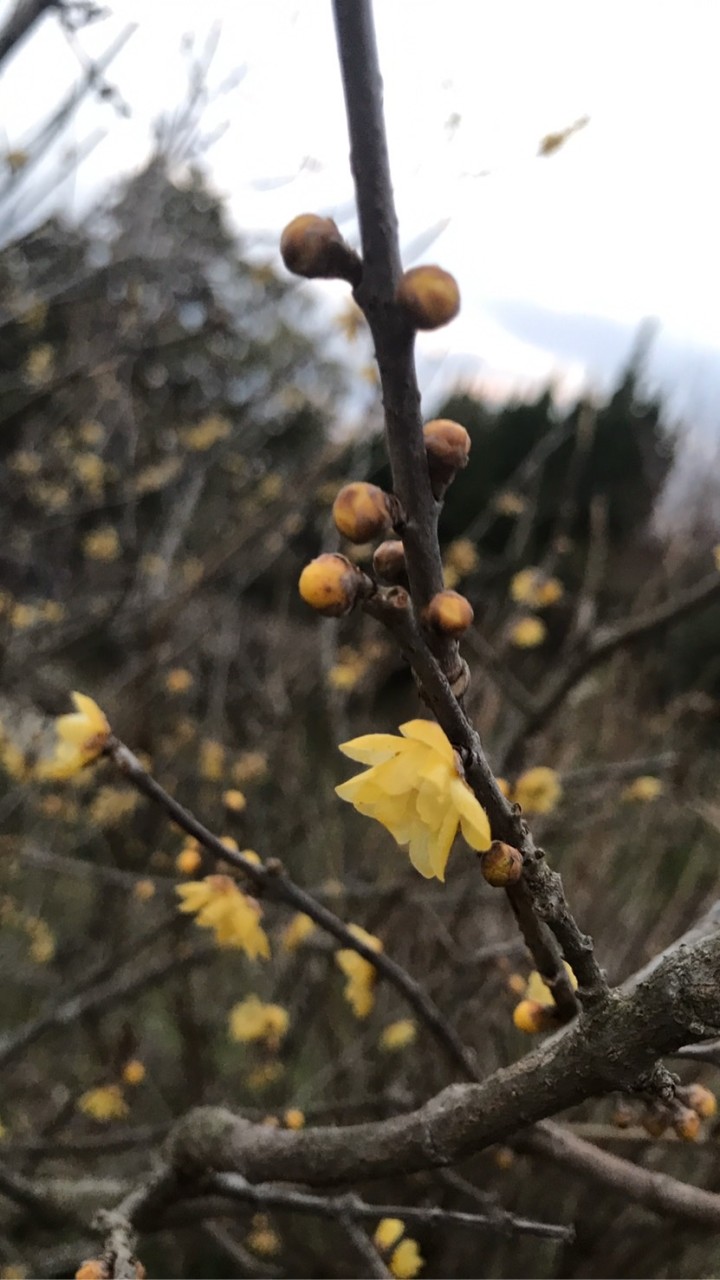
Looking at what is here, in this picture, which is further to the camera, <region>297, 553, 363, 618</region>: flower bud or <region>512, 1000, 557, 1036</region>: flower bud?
<region>512, 1000, 557, 1036</region>: flower bud

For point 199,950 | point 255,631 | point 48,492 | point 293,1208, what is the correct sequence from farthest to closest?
point 255,631 < point 48,492 < point 199,950 < point 293,1208

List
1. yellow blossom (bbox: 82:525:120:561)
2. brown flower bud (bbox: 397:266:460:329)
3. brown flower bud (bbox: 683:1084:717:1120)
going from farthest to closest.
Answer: yellow blossom (bbox: 82:525:120:561) < brown flower bud (bbox: 683:1084:717:1120) < brown flower bud (bbox: 397:266:460:329)

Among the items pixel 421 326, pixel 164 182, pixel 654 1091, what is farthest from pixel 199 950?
pixel 164 182

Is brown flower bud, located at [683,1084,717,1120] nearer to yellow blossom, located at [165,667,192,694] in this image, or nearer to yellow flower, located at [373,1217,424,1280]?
yellow flower, located at [373,1217,424,1280]

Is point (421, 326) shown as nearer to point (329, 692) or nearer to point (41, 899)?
point (329, 692)

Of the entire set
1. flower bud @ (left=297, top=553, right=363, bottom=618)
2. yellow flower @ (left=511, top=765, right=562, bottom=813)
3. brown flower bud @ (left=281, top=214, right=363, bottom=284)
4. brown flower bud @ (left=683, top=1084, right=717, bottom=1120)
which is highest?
brown flower bud @ (left=281, top=214, right=363, bottom=284)

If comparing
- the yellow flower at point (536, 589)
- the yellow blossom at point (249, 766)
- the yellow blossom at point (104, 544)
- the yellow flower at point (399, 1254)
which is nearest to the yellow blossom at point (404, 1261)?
the yellow flower at point (399, 1254)

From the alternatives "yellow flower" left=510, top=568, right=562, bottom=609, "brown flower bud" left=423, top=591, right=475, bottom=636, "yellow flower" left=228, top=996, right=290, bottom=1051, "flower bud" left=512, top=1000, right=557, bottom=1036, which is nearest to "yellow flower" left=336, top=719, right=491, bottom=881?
"brown flower bud" left=423, top=591, right=475, bottom=636

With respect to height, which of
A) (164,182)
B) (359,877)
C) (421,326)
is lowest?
(359,877)
